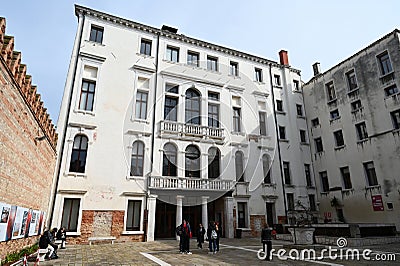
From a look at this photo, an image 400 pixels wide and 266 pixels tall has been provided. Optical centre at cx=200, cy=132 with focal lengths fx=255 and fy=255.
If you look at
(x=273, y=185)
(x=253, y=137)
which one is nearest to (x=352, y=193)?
(x=273, y=185)

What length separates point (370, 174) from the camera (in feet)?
65.1

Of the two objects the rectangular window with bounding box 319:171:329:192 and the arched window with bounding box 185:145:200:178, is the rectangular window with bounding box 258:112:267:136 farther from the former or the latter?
the arched window with bounding box 185:145:200:178

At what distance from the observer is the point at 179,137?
1980 cm

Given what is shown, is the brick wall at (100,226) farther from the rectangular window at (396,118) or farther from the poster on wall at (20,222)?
the rectangular window at (396,118)

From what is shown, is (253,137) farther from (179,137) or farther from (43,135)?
(43,135)

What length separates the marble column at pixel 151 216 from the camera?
55.2 ft

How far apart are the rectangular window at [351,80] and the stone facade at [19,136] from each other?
23.0m

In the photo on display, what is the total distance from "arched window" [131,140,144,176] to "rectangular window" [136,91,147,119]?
6.99 ft

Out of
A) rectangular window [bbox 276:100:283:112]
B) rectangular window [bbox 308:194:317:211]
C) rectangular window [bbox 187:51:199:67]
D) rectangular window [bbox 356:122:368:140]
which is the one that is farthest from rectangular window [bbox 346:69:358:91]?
rectangular window [bbox 187:51:199:67]

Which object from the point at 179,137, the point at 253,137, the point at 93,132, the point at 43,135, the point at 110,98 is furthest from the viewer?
the point at 253,137

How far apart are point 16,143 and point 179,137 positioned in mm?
12373

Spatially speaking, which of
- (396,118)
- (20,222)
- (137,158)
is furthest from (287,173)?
(20,222)

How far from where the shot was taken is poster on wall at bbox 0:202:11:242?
23.7ft

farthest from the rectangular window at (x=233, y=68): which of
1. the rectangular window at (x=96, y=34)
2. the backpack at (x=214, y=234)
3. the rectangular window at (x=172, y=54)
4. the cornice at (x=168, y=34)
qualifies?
the backpack at (x=214, y=234)
